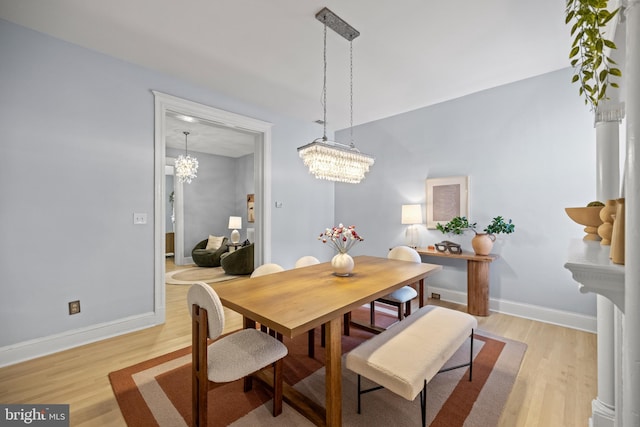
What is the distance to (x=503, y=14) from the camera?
2.11 m

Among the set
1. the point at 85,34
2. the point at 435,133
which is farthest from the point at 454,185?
the point at 85,34

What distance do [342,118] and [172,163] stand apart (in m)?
4.26

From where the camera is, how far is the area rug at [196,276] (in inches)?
194

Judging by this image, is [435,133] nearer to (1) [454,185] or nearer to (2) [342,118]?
(1) [454,185]

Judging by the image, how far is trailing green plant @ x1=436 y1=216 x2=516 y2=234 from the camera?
3107 mm

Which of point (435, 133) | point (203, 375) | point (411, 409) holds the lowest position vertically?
point (411, 409)

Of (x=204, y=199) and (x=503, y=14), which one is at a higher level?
(x=503, y=14)

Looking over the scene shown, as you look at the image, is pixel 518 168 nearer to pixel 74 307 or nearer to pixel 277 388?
pixel 277 388

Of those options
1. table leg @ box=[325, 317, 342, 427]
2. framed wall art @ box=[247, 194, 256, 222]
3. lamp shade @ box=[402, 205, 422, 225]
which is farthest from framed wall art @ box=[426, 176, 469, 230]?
framed wall art @ box=[247, 194, 256, 222]

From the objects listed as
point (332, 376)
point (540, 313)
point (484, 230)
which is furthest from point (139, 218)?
point (540, 313)

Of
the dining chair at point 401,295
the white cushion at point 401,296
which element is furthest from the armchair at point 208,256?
the white cushion at point 401,296

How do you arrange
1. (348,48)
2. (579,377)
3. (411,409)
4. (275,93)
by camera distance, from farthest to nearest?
1. (275,93)
2. (348,48)
3. (579,377)
4. (411,409)

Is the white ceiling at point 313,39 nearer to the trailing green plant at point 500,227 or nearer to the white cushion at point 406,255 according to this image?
the trailing green plant at point 500,227

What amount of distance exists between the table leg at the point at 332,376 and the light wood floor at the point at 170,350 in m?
1.05
